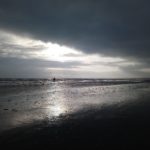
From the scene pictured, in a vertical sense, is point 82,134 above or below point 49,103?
below

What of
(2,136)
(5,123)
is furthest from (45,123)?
(2,136)

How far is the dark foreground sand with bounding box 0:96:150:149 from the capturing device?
9.98m

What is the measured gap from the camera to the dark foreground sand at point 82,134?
9.98 metres

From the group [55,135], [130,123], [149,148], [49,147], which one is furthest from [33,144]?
[130,123]

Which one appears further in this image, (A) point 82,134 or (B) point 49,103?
(B) point 49,103

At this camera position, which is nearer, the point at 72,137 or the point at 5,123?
the point at 72,137

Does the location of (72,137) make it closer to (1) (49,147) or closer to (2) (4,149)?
(1) (49,147)

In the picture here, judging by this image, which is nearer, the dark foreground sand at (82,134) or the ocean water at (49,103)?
the dark foreground sand at (82,134)

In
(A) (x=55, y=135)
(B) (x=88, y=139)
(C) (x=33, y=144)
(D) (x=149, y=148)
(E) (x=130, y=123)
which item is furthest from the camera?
(E) (x=130, y=123)

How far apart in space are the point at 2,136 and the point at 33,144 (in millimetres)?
2336

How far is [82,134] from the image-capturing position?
11781 mm

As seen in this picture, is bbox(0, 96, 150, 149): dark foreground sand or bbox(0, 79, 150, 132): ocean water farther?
bbox(0, 79, 150, 132): ocean water

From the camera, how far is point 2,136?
37.2 ft

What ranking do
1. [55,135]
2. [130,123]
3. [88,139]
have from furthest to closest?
[130,123] < [55,135] < [88,139]
